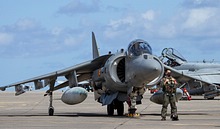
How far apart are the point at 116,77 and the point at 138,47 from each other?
1.40 metres

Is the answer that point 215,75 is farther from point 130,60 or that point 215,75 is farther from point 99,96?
point 130,60

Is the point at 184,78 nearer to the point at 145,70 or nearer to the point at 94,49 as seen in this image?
the point at 145,70

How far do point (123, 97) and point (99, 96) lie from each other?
2.09 metres

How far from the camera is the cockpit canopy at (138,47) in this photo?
19391 millimetres

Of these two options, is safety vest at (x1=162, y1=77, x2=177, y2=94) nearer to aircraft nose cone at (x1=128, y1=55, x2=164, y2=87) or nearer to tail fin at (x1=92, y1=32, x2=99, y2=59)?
aircraft nose cone at (x1=128, y1=55, x2=164, y2=87)

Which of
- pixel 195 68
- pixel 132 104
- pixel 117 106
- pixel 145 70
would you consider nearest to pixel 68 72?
pixel 117 106

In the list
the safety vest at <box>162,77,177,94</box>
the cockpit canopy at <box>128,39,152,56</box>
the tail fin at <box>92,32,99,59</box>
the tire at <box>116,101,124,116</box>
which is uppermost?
the tail fin at <box>92,32,99,59</box>

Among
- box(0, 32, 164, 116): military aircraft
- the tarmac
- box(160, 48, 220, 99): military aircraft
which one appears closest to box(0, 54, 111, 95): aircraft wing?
box(0, 32, 164, 116): military aircraft

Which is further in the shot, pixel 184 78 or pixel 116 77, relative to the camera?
pixel 184 78

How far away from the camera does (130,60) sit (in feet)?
64.3

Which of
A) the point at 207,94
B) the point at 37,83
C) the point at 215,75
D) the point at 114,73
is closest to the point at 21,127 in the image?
the point at 114,73

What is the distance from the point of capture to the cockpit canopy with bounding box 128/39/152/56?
63.6 ft

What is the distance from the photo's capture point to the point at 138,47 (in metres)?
19.5

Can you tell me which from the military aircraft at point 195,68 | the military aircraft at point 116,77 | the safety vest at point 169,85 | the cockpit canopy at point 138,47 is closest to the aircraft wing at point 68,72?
the military aircraft at point 116,77
